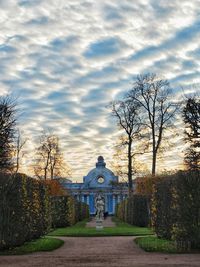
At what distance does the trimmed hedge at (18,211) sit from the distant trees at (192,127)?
1993 centimetres

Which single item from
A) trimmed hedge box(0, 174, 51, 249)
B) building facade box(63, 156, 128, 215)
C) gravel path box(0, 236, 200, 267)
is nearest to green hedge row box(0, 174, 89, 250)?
trimmed hedge box(0, 174, 51, 249)

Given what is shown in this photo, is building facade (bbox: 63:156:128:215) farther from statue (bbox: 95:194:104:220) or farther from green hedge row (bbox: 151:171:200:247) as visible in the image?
green hedge row (bbox: 151:171:200:247)

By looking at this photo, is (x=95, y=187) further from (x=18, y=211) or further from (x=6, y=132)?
(x=18, y=211)

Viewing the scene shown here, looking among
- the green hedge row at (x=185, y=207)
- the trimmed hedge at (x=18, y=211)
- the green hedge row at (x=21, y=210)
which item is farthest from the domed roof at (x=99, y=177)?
the green hedge row at (x=185, y=207)

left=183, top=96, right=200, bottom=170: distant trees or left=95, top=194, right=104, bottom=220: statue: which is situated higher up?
left=183, top=96, right=200, bottom=170: distant trees

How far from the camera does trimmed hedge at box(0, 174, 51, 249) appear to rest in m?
18.2

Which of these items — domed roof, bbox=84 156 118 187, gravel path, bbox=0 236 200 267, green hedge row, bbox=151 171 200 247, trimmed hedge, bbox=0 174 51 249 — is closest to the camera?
gravel path, bbox=0 236 200 267

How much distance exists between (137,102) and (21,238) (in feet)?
83.1

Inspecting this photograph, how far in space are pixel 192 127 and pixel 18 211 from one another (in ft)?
83.1

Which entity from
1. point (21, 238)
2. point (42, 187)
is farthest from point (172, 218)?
point (42, 187)

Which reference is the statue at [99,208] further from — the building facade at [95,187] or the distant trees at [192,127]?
the building facade at [95,187]

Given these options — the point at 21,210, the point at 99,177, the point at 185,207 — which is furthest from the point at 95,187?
the point at 185,207

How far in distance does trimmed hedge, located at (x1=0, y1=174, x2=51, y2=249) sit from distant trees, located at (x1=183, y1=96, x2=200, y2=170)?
19927 mm

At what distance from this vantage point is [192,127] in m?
41.9
